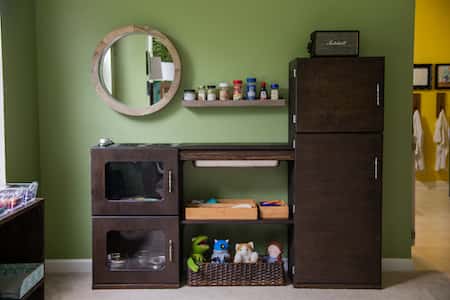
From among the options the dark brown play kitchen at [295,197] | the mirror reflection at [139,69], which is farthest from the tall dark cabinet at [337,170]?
the mirror reflection at [139,69]

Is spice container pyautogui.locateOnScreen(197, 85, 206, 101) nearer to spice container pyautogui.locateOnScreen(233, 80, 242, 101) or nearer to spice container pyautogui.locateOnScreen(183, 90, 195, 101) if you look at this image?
spice container pyautogui.locateOnScreen(183, 90, 195, 101)

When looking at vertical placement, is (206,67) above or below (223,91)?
above

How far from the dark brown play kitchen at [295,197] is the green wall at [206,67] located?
0.81 feet

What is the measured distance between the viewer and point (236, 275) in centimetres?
341

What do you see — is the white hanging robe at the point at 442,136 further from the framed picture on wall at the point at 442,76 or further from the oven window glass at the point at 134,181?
the oven window glass at the point at 134,181

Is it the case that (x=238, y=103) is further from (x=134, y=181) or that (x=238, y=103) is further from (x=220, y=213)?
(x=134, y=181)

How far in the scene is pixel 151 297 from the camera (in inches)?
128

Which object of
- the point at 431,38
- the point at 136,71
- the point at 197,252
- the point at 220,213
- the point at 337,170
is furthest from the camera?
the point at 431,38

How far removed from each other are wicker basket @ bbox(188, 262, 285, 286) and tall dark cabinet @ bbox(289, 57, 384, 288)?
14cm

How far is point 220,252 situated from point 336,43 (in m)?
1.53

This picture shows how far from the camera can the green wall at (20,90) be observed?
128 inches

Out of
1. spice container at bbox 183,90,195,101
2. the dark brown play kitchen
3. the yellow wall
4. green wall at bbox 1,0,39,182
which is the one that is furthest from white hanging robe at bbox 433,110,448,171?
green wall at bbox 1,0,39,182

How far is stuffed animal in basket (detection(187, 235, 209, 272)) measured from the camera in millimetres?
3410

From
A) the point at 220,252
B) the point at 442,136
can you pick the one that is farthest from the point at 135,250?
the point at 442,136
